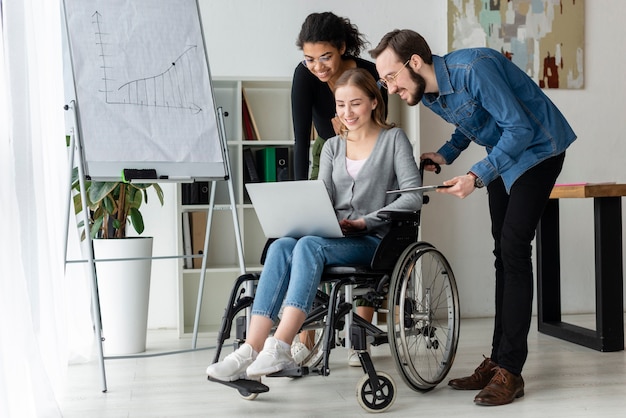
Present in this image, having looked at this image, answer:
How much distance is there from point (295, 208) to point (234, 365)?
521mm

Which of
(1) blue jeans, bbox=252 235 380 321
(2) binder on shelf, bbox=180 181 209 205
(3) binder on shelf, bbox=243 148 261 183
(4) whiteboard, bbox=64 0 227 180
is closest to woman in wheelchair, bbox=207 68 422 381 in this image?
(1) blue jeans, bbox=252 235 380 321

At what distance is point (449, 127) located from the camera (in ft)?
13.6

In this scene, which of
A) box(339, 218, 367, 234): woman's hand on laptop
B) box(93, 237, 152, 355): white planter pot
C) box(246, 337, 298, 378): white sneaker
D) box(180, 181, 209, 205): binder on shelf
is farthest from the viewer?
box(180, 181, 209, 205): binder on shelf

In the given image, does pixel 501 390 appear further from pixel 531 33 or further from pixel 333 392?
pixel 531 33

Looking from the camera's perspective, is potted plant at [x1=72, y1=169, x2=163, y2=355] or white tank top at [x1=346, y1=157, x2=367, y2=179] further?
potted plant at [x1=72, y1=169, x2=163, y2=355]

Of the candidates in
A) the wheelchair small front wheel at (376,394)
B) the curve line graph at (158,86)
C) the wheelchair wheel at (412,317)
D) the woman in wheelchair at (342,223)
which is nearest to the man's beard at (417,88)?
the woman in wheelchair at (342,223)

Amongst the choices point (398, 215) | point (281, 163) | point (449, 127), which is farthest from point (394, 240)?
point (449, 127)

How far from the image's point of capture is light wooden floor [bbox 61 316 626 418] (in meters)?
2.27

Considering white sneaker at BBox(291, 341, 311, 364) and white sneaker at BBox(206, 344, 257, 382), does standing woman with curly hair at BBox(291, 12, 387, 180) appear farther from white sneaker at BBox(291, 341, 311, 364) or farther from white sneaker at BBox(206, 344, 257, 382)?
white sneaker at BBox(206, 344, 257, 382)

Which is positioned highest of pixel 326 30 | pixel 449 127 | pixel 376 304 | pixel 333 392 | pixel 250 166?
pixel 326 30

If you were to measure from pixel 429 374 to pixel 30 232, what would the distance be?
1487 millimetres

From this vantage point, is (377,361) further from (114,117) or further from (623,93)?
(623,93)

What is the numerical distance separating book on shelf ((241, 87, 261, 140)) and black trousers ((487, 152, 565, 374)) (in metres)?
1.79

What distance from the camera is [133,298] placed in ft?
10.9
